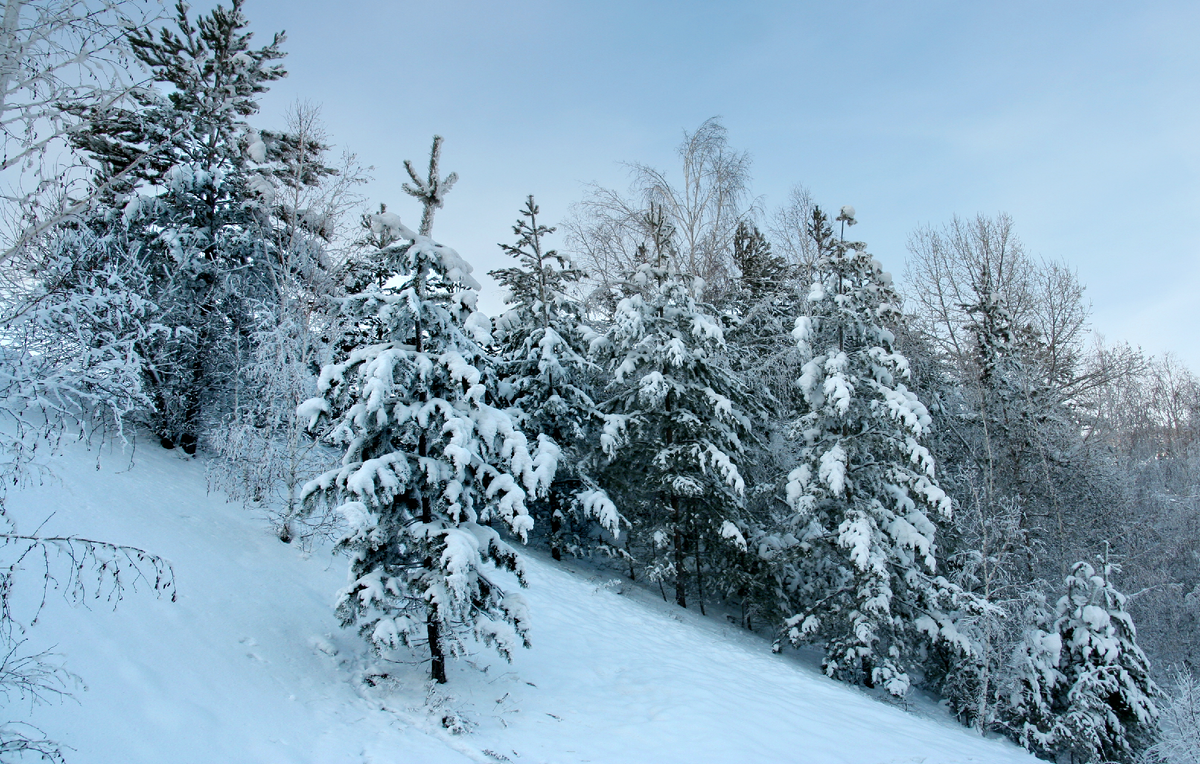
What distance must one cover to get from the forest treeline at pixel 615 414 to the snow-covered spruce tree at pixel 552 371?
0.09 m

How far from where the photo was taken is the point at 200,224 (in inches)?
569

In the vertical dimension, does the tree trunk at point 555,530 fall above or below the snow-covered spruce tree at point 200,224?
below

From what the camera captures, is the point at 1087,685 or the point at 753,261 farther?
the point at 753,261

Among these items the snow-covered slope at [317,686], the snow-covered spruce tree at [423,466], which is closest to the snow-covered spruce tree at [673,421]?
the snow-covered slope at [317,686]

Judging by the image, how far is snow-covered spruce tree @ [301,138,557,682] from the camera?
6.82 m

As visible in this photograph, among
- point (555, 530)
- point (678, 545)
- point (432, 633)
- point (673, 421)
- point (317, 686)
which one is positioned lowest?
point (317, 686)

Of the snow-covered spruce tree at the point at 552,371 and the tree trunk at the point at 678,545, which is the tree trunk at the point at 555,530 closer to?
the snow-covered spruce tree at the point at 552,371

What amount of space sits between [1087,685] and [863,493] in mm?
5566

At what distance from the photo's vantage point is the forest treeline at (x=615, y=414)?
722cm

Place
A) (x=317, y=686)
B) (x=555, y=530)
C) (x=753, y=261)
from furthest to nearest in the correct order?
1. (x=753, y=261)
2. (x=555, y=530)
3. (x=317, y=686)

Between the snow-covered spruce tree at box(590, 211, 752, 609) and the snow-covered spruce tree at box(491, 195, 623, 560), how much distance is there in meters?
1.02

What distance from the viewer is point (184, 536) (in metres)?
8.96

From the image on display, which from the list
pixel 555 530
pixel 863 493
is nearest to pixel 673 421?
pixel 863 493

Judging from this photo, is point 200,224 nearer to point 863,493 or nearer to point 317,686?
point 317,686
